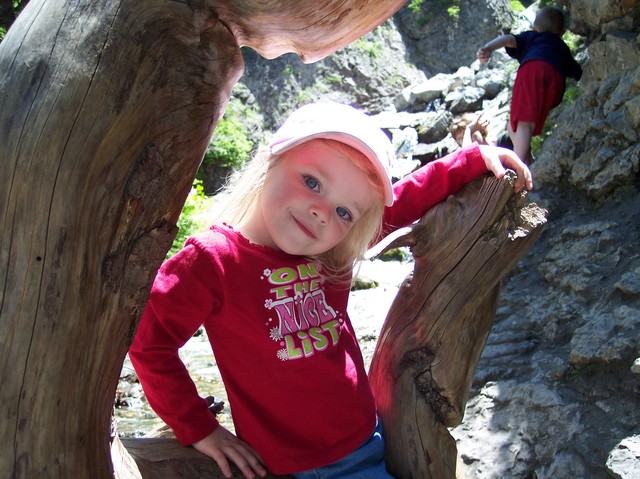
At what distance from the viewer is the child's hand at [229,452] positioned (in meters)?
1.76

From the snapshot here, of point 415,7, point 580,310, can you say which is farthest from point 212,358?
point 415,7

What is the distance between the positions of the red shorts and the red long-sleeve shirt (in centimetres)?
436

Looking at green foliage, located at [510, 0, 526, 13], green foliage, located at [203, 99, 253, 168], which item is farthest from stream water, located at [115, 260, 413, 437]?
green foliage, located at [510, 0, 526, 13]

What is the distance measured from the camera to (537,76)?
19.5 ft

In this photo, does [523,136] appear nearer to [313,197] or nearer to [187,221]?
[187,221]

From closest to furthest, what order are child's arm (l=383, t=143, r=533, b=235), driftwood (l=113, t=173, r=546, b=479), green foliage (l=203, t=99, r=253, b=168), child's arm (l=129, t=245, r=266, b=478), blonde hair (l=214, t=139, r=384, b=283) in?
child's arm (l=129, t=245, r=266, b=478) → blonde hair (l=214, t=139, r=384, b=283) → driftwood (l=113, t=173, r=546, b=479) → child's arm (l=383, t=143, r=533, b=235) → green foliage (l=203, t=99, r=253, b=168)

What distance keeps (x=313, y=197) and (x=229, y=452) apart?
665 mm

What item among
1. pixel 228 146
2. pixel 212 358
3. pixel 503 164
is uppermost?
pixel 228 146

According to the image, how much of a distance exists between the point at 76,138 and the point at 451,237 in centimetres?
136

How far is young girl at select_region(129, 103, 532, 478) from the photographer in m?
1.75

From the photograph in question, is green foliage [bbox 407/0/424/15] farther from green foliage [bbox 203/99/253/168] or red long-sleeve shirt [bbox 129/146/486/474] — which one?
red long-sleeve shirt [bbox 129/146/486/474]

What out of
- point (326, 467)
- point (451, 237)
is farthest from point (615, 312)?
point (326, 467)

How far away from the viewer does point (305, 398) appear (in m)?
1.86

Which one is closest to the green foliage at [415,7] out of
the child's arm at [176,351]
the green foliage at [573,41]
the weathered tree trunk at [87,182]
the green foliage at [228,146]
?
the green foliage at [228,146]
